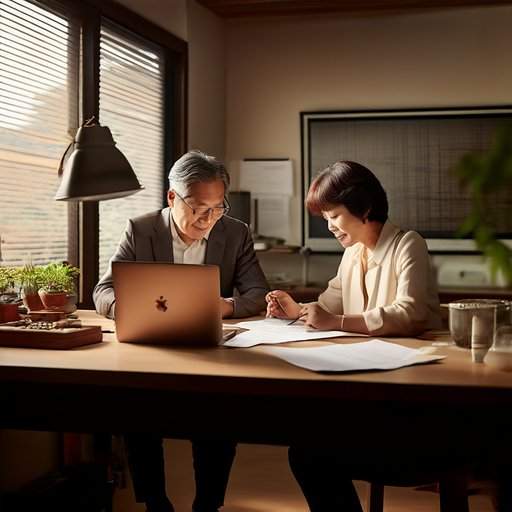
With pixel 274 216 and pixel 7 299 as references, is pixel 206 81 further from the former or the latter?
pixel 7 299

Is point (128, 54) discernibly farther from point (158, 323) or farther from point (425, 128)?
point (158, 323)

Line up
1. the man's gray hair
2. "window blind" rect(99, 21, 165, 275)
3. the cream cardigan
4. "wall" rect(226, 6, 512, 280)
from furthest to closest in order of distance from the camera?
1. "wall" rect(226, 6, 512, 280)
2. "window blind" rect(99, 21, 165, 275)
3. the man's gray hair
4. the cream cardigan

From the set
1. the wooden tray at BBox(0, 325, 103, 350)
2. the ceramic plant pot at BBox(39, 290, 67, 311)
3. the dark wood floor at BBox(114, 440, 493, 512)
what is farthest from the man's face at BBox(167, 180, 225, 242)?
the dark wood floor at BBox(114, 440, 493, 512)

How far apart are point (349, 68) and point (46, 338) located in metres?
3.53

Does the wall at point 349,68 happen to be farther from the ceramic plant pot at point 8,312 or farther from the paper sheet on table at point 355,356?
the paper sheet on table at point 355,356

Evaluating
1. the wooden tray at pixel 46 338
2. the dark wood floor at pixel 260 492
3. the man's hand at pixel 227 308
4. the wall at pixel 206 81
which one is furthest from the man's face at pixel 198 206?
the wall at pixel 206 81

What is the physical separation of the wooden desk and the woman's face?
2.49 ft

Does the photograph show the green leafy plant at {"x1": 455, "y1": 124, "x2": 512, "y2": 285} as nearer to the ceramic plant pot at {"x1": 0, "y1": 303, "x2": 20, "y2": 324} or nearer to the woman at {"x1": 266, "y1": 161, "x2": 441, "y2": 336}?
the woman at {"x1": 266, "y1": 161, "x2": 441, "y2": 336}

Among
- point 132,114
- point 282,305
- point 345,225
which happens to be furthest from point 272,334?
point 132,114

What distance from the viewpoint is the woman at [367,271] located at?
2320 millimetres

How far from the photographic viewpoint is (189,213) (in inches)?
112

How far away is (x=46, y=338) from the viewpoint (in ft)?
6.79

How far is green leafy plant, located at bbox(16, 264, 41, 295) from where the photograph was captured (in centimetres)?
247

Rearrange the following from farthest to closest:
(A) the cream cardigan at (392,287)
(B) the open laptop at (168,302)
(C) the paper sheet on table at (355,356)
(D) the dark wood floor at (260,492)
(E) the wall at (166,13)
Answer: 1. (E) the wall at (166,13)
2. (D) the dark wood floor at (260,492)
3. (A) the cream cardigan at (392,287)
4. (B) the open laptop at (168,302)
5. (C) the paper sheet on table at (355,356)
